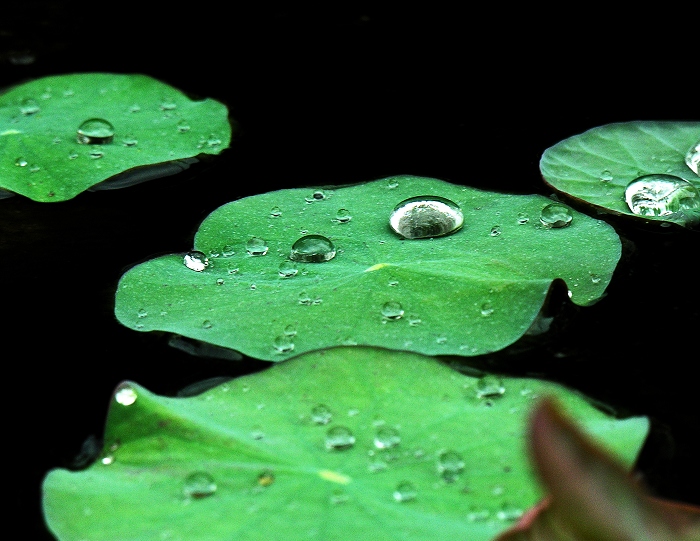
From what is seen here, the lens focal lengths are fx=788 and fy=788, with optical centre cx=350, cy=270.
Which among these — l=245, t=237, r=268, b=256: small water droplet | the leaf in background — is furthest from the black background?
the leaf in background

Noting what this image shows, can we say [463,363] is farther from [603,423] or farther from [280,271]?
[280,271]

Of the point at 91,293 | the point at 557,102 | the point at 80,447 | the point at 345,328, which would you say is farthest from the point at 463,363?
the point at 557,102

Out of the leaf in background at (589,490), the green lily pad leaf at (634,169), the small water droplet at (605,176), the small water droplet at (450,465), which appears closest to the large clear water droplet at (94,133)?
the green lily pad leaf at (634,169)

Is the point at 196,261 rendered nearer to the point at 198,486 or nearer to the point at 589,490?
the point at 198,486

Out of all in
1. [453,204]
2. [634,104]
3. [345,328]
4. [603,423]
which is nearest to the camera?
[603,423]

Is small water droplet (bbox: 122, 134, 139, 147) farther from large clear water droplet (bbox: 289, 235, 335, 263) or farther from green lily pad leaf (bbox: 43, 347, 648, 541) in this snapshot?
green lily pad leaf (bbox: 43, 347, 648, 541)

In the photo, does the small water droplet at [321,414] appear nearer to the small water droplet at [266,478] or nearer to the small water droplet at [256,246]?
the small water droplet at [266,478]
